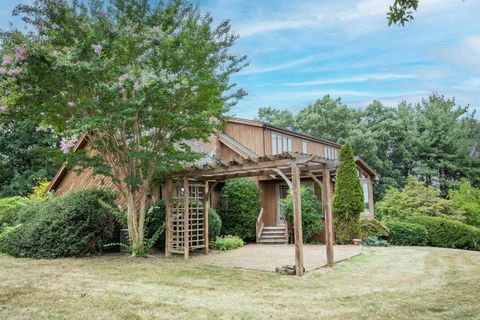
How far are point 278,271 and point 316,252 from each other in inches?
153

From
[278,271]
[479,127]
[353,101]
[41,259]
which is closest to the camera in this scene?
[278,271]

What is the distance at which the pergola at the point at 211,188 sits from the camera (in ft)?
28.4

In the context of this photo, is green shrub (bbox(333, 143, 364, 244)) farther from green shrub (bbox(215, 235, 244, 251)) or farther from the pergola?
green shrub (bbox(215, 235, 244, 251))

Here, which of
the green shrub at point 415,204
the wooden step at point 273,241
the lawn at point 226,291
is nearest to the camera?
the lawn at point 226,291

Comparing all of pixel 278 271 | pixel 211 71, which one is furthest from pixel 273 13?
pixel 278 271

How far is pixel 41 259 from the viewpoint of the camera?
32.8 feet

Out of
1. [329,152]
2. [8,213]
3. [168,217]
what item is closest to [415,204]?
[329,152]

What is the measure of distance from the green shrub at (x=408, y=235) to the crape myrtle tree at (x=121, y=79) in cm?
927

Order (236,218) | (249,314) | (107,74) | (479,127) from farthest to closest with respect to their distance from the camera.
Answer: (479,127) < (236,218) < (107,74) < (249,314)

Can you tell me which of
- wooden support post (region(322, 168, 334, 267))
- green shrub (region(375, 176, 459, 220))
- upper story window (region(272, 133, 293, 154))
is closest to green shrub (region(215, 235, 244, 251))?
wooden support post (region(322, 168, 334, 267))

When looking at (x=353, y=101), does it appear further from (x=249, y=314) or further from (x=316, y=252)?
(x=249, y=314)

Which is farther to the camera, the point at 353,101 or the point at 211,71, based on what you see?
the point at 353,101

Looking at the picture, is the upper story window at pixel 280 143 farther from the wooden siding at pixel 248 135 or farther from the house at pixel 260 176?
the wooden siding at pixel 248 135

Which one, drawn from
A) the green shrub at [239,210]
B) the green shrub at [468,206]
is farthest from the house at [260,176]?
the green shrub at [468,206]
